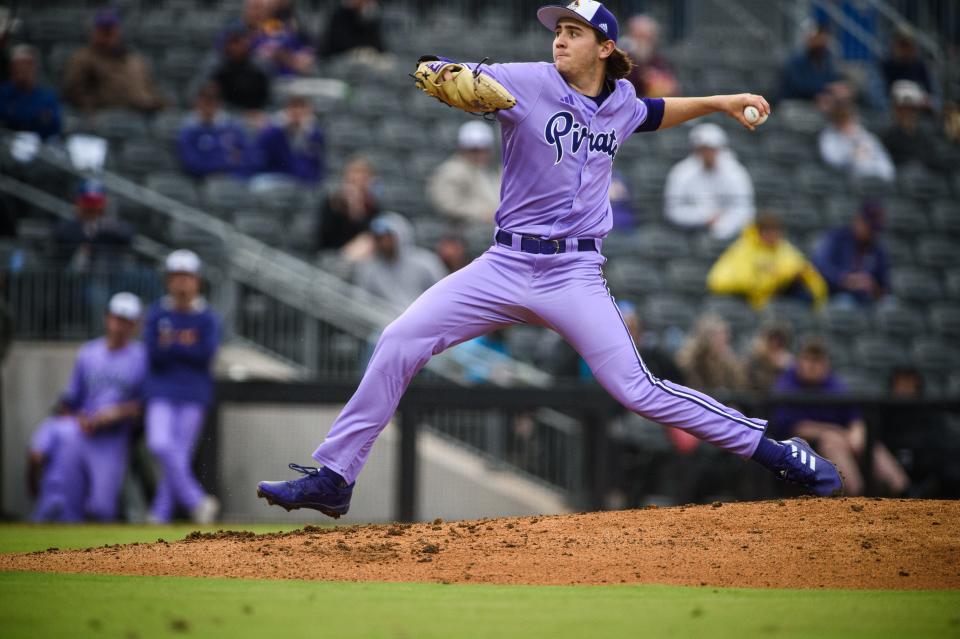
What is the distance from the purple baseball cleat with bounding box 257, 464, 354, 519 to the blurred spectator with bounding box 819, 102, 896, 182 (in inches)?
416

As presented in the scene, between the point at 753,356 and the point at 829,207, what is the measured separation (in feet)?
11.4

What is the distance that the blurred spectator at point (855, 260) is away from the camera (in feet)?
45.1

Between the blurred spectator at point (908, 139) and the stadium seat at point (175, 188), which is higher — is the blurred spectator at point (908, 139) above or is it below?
above

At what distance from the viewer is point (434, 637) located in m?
4.19

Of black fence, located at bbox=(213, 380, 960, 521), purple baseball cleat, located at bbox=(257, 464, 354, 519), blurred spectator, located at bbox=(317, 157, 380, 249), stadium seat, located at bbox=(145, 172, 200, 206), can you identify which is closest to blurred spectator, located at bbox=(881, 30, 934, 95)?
black fence, located at bbox=(213, 380, 960, 521)

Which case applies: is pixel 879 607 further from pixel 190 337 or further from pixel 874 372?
pixel 874 372

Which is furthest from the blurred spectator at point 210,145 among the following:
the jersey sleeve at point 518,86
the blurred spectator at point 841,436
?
the jersey sleeve at point 518,86

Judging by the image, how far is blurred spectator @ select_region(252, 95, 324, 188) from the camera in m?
13.3

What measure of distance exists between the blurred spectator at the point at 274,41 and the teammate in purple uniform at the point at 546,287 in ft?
30.1

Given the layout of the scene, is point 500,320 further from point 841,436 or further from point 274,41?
point 274,41

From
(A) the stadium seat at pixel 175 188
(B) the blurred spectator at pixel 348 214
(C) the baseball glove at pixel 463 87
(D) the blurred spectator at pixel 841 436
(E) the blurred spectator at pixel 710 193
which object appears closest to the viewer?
(C) the baseball glove at pixel 463 87

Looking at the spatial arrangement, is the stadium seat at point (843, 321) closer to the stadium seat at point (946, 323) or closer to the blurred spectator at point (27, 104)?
the stadium seat at point (946, 323)

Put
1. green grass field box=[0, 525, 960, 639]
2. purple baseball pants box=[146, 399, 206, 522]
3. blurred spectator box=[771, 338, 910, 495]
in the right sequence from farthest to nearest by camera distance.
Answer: blurred spectator box=[771, 338, 910, 495] < purple baseball pants box=[146, 399, 206, 522] < green grass field box=[0, 525, 960, 639]

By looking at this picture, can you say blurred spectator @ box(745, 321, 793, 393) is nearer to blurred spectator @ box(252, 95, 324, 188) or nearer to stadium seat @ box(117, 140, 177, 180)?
blurred spectator @ box(252, 95, 324, 188)
